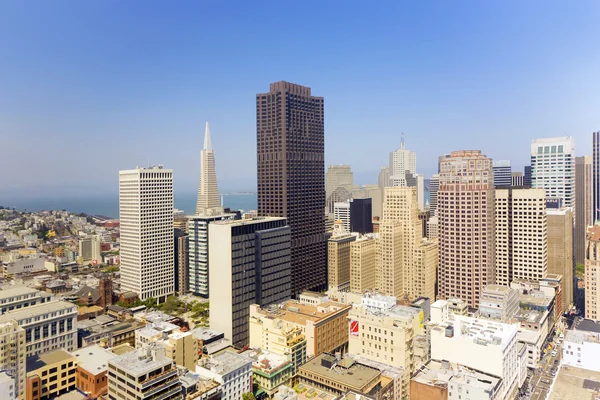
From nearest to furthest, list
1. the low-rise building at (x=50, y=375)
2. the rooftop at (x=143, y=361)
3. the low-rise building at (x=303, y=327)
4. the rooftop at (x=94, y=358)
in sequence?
the rooftop at (x=143, y=361)
the low-rise building at (x=50, y=375)
the rooftop at (x=94, y=358)
the low-rise building at (x=303, y=327)

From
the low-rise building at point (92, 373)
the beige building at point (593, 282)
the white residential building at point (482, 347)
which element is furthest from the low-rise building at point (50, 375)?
the beige building at point (593, 282)

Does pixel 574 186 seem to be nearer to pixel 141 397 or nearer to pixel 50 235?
pixel 141 397

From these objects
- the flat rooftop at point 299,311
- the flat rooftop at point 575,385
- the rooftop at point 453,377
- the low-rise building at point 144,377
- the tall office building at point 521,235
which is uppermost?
the tall office building at point 521,235

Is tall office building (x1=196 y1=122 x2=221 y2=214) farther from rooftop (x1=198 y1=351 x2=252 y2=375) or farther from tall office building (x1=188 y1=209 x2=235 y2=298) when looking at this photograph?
rooftop (x1=198 y1=351 x2=252 y2=375)

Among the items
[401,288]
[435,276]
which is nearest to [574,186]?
[435,276]

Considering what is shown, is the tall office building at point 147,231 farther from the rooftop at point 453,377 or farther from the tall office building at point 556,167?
the tall office building at point 556,167

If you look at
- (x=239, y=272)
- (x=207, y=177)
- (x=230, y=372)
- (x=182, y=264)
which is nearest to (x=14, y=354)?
(x=230, y=372)

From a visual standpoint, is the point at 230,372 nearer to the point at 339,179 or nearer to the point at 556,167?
the point at 556,167

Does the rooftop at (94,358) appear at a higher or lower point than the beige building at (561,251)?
lower
